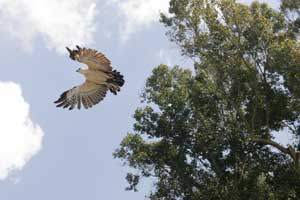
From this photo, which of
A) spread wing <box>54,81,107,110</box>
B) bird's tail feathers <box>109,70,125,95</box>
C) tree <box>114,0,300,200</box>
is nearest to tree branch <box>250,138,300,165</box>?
tree <box>114,0,300,200</box>

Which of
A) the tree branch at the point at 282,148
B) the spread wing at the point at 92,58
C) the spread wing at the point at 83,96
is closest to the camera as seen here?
the spread wing at the point at 92,58

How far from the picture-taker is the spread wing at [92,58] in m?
10.1

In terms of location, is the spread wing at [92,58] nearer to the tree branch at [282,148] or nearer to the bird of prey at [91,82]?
the bird of prey at [91,82]

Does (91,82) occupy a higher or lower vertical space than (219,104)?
lower

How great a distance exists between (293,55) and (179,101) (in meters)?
4.02

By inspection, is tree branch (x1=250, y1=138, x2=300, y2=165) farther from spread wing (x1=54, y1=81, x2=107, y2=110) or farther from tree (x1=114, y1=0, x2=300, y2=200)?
spread wing (x1=54, y1=81, x2=107, y2=110)

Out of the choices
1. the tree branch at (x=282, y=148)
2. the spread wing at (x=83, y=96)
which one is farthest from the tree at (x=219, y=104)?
the spread wing at (x=83, y=96)

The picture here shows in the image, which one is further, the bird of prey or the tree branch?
Answer: the tree branch

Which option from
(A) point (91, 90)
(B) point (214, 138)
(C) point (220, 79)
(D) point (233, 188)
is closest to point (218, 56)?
(C) point (220, 79)

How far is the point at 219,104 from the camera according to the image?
78.5 ft

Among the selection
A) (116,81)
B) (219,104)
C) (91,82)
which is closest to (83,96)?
(91,82)

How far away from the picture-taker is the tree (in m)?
23.4

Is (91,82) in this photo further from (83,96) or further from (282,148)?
(282,148)

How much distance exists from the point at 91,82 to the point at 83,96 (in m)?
0.33
